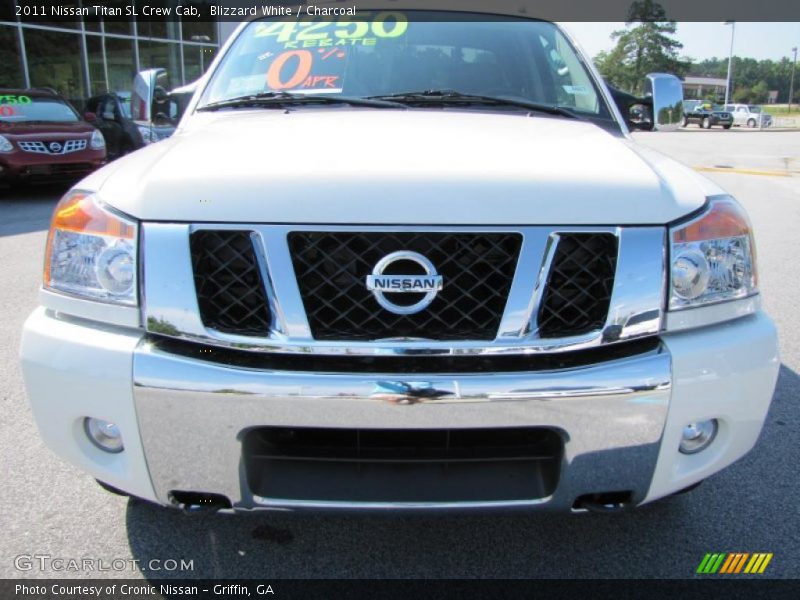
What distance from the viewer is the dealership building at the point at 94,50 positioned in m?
15.9

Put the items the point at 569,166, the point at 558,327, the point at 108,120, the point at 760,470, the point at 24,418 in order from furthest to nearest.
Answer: the point at 108,120
the point at 24,418
the point at 760,470
the point at 569,166
the point at 558,327

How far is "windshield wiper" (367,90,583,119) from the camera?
2.60 metres

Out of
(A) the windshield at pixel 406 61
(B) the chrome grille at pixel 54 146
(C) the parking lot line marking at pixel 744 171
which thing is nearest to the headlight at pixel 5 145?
(B) the chrome grille at pixel 54 146

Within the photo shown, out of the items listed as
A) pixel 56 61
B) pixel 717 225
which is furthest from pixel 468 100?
pixel 56 61

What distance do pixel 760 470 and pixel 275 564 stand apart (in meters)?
1.86

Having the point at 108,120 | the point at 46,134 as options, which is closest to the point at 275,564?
the point at 46,134

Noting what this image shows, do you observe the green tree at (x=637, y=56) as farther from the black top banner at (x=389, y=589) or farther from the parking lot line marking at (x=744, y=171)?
the black top banner at (x=389, y=589)

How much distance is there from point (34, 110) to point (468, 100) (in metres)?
9.78

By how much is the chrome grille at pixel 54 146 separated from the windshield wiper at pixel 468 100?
8.39 meters

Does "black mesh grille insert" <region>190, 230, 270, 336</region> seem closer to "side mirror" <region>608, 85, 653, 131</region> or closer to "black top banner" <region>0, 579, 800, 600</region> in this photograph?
"black top banner" <region>0, 579, 800, 600</region>

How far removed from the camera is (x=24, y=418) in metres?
2.87

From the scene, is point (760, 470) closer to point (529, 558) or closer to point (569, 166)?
point (529, 558)

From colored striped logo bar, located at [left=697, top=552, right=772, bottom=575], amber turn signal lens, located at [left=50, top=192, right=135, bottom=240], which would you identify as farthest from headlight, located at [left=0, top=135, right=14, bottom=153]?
colored striped logo bar, located at [left=697, top=552, right=772, bottom=575]

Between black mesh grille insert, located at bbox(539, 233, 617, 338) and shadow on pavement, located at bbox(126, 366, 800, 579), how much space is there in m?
0.71
